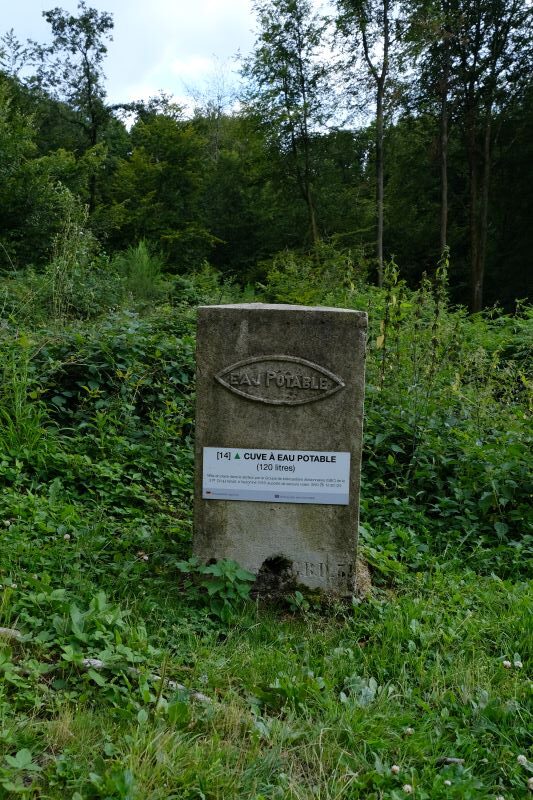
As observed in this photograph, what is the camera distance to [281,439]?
347 centimetres

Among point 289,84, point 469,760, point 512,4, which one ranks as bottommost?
point 469,760

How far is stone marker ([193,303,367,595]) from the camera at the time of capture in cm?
342

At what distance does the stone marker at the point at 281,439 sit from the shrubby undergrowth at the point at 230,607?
22 centimetres

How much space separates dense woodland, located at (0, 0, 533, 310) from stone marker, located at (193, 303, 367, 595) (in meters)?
13.3

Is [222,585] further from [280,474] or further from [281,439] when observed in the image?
[281,439]

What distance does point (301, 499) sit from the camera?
3482 mm

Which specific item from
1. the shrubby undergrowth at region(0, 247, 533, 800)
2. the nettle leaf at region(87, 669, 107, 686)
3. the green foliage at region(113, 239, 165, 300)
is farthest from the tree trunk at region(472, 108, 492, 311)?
the nettle leaf at region(87, 669, 107, 686)

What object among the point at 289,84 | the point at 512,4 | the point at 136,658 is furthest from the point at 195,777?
the point at 512,4

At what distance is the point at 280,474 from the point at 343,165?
72.0ft

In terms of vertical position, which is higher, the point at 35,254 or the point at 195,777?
the point at 35,254

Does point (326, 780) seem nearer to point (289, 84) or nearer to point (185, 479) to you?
point (185, 479)

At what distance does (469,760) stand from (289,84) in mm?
22067

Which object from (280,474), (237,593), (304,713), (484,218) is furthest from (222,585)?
(484,218)

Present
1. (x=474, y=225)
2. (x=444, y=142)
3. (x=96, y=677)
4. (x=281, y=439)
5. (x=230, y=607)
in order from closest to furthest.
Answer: (x=96, y=677), (x=230, y=607), (x=281, y=439), (x=444, y=142), (x=474, y=225)
